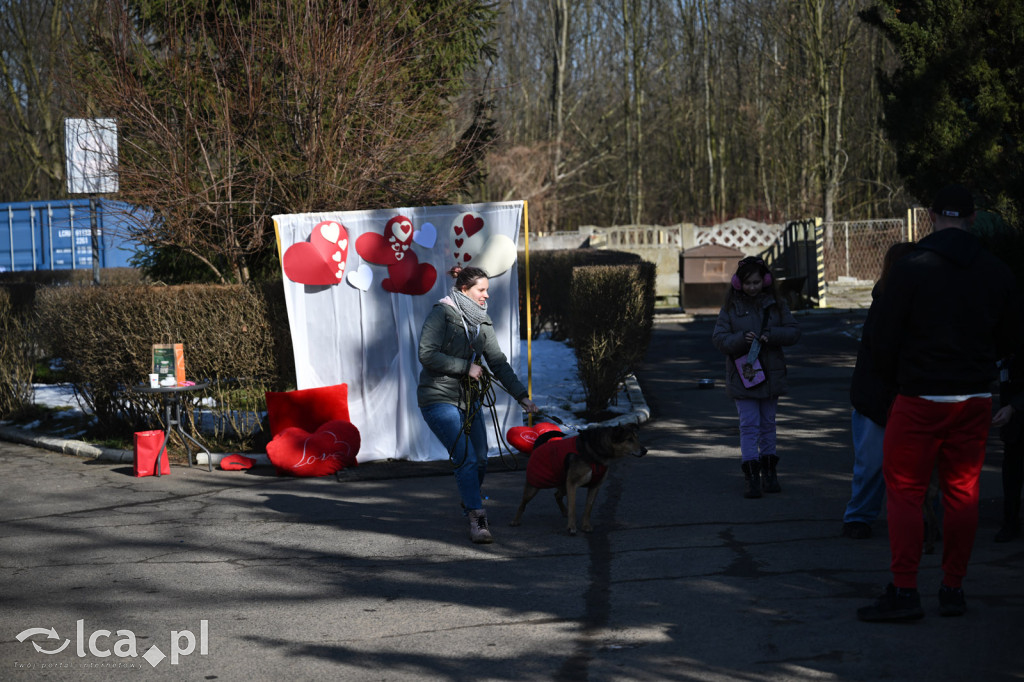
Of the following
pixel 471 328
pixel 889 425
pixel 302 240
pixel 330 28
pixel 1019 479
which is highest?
pixel 330 28

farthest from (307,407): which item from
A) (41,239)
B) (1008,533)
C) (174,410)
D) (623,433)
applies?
(41,239)

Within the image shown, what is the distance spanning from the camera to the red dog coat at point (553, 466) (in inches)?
281

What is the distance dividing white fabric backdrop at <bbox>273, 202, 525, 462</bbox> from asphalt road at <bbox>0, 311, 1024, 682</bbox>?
0.88 meters

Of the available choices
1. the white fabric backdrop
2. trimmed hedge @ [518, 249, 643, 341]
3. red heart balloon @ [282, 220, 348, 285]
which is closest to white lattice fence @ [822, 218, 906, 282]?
trimmed hedge @ [518, 249, 643, 341]

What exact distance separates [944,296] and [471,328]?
331 cm

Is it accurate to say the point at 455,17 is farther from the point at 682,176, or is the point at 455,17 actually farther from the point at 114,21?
the point at 682,176

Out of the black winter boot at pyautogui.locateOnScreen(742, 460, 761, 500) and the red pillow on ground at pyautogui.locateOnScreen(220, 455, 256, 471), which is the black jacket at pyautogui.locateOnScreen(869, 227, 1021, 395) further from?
the red pillow on ground at pyautogui.locateOnScreen(220, 455, 256, 471)

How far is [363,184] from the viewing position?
1321 centimetres

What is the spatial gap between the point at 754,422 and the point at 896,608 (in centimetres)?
296

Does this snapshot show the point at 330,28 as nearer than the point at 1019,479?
No

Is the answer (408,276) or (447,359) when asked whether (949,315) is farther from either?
(408,276)

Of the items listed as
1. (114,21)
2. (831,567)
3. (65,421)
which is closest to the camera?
(831,567)

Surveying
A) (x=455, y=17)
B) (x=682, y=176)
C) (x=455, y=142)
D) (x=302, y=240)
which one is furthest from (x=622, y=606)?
(x=682, y=176)

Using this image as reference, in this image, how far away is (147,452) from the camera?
392 inches
